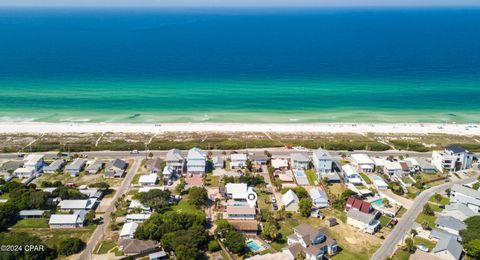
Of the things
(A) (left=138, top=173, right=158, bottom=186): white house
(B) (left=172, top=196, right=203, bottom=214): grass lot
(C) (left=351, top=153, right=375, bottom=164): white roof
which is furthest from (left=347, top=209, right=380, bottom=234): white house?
(A) (left=138, top=173, right=158, bottom=186): white house

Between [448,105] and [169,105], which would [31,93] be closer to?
[169,105]

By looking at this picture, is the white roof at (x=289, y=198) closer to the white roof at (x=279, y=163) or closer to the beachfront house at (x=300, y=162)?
the white roof at (x=279, y=163)

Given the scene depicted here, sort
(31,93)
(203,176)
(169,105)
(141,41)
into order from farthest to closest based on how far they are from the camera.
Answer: (141,41) → (31,93) → (169,105) → (203,176)

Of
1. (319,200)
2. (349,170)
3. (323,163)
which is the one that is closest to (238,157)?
(323,163)

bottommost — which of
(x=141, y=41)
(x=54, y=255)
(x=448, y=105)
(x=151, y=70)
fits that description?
(x=54, y=255)

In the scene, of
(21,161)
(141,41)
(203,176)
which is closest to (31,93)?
(21,161)

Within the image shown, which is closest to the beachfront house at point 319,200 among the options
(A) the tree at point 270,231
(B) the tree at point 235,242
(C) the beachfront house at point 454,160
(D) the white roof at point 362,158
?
(A) the tree at point 270,231

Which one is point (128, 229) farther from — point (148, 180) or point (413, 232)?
point (413, 232)
